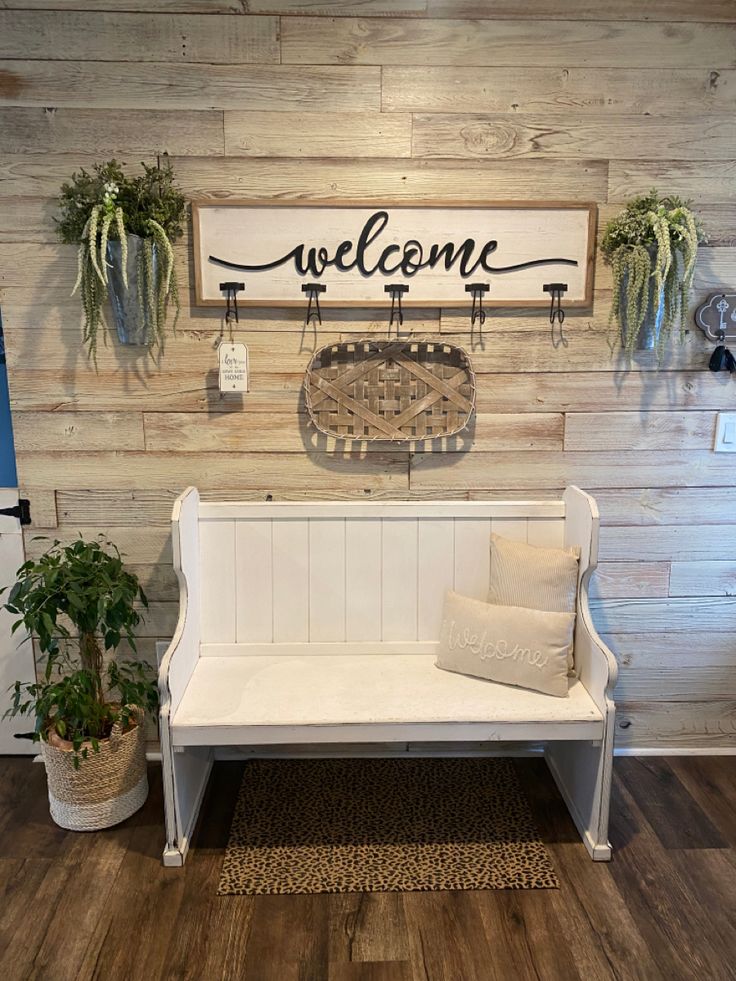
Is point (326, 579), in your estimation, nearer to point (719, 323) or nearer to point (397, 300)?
point (397, 300)

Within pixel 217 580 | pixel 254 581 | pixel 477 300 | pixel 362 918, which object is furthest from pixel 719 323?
pixel 362 918

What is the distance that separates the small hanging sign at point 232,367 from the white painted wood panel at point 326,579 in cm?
51

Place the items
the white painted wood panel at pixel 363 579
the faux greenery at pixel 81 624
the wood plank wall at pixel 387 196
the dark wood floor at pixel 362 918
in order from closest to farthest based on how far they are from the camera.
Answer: the dark wood floor at pixel 362 918 < the faux greenery at pixel 81 624 < the wood plank wall at pixel 387 196 < the white painted wood panel at pixel 363 579

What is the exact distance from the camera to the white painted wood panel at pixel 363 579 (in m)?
2.49

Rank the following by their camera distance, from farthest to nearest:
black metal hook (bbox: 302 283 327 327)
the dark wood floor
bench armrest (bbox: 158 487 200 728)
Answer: black metal hook (bbox: 302 283 327 327) < bench armrest (bbox: 158 487 200 728) < the dark wood floor

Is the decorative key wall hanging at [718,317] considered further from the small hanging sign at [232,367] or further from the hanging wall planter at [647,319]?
the small hanging sign at [232,367]

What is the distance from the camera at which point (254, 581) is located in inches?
98.1

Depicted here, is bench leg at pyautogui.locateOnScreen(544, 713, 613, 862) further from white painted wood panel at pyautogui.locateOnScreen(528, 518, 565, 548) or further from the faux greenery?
the faux greenery

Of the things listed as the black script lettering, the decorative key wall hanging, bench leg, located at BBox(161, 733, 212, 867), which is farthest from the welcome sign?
bench leg, located at BBox(161, 733, 212, 867)

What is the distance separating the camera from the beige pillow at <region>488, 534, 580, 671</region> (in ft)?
7.60

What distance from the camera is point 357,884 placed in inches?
80.4

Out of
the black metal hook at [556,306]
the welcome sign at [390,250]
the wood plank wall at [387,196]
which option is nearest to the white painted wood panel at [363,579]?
the wood plank wall at [387,196]

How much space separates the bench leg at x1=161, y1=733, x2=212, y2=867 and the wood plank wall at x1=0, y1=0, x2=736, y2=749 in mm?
530

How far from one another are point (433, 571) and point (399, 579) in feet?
0.39
